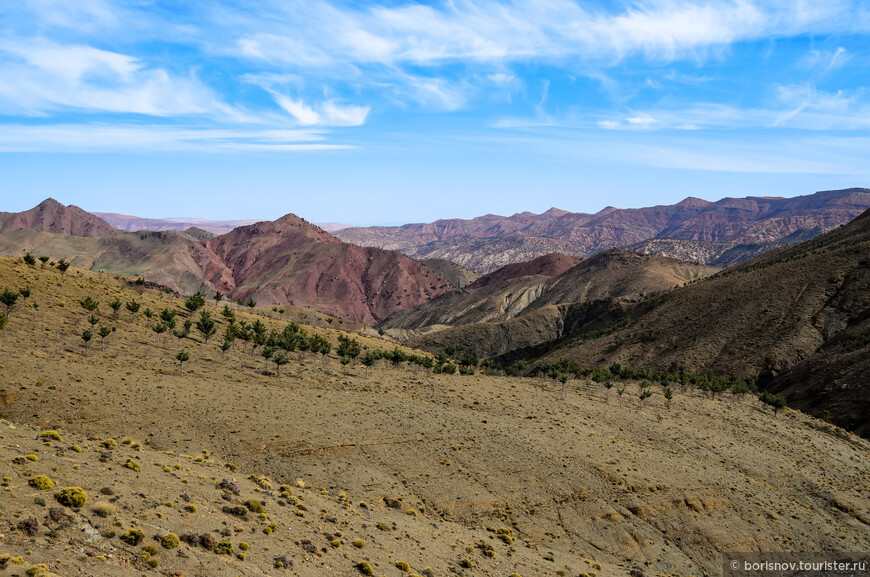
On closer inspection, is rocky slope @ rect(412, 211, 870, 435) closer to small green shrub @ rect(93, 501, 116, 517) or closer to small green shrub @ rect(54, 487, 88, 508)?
small green shrub @ rect(93, 501, 116, 517)

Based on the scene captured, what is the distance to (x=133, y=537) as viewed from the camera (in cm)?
2086

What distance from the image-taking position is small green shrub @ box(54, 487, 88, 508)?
2158 centimetres

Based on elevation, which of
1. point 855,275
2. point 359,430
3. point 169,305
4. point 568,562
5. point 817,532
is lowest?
point 817,532

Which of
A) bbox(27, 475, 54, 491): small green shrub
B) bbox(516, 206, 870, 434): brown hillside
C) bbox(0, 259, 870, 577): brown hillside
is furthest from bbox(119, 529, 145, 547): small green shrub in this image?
bbox(516, 206, 870, 434): brown hillside

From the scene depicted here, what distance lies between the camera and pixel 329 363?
246 feet

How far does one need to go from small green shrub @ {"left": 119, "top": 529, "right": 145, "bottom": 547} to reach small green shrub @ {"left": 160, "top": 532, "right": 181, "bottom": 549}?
2.54 ft

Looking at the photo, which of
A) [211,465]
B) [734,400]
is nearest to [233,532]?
[211,465]

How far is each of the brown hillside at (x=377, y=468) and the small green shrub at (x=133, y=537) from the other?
447mm

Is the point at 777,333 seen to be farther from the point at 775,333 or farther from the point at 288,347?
the point at 288,347

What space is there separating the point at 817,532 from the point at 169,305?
87895 millimetres

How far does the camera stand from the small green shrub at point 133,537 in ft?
68.0

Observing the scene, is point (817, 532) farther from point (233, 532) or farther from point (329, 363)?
point (329, 363)

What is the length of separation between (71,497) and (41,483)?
190 cm

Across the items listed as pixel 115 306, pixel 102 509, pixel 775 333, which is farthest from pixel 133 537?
pixel 775 333
